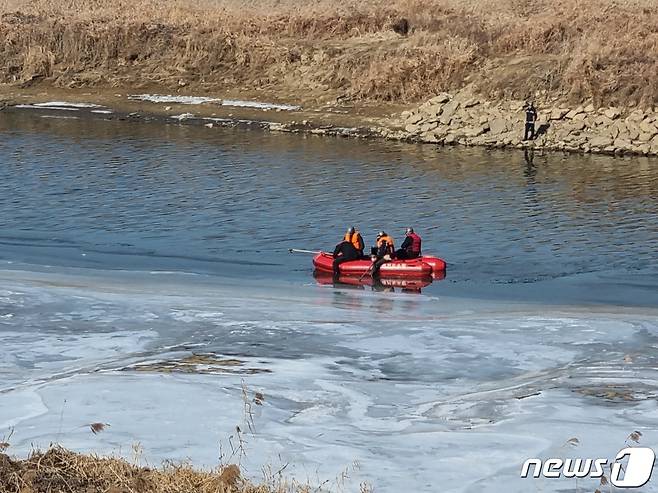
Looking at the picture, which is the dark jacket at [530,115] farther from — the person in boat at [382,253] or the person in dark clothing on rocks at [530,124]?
the person in boat at [382,253]

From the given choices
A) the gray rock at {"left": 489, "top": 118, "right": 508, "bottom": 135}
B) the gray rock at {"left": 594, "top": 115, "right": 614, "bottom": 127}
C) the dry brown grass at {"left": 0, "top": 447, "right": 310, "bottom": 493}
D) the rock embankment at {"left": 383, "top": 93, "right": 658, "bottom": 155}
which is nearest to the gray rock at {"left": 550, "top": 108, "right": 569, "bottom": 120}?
the rock embankment at {"left": 383, "top": 93, "right": 658, "bottom": 155}

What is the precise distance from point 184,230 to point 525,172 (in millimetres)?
13474

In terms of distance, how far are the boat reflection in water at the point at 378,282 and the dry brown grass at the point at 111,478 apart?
15.1m

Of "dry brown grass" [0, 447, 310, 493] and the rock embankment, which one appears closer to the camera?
"dry brown grass" [0, 447, 310, 493]

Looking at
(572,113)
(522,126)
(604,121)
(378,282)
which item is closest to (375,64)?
(522,126)

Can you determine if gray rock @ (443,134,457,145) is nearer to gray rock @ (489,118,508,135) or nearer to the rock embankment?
the rock embankment

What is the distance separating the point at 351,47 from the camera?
54.7 m

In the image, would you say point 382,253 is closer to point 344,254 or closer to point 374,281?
point 374,281

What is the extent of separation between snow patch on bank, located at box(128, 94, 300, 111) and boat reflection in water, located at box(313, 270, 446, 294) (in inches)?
995

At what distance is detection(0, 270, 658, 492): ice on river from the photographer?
1193cm

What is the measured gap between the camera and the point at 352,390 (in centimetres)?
1468

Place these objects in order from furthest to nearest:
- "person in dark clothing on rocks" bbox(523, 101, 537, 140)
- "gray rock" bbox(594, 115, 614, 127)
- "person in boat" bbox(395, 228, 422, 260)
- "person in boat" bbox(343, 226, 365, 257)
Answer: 1. "person in dark clothing on rocks" bbox(523, 101, 537, 140)
2. "gray rock" bbox(594, 115, 614, 127)
3. "person in boat" bbox(343, 226, 365, 257)
4. "person in boat" bbox(395, 228, 422, 260)

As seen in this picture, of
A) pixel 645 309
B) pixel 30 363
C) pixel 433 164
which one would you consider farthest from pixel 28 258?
pixel 433 164

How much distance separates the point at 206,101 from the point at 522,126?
1596 centimetres
